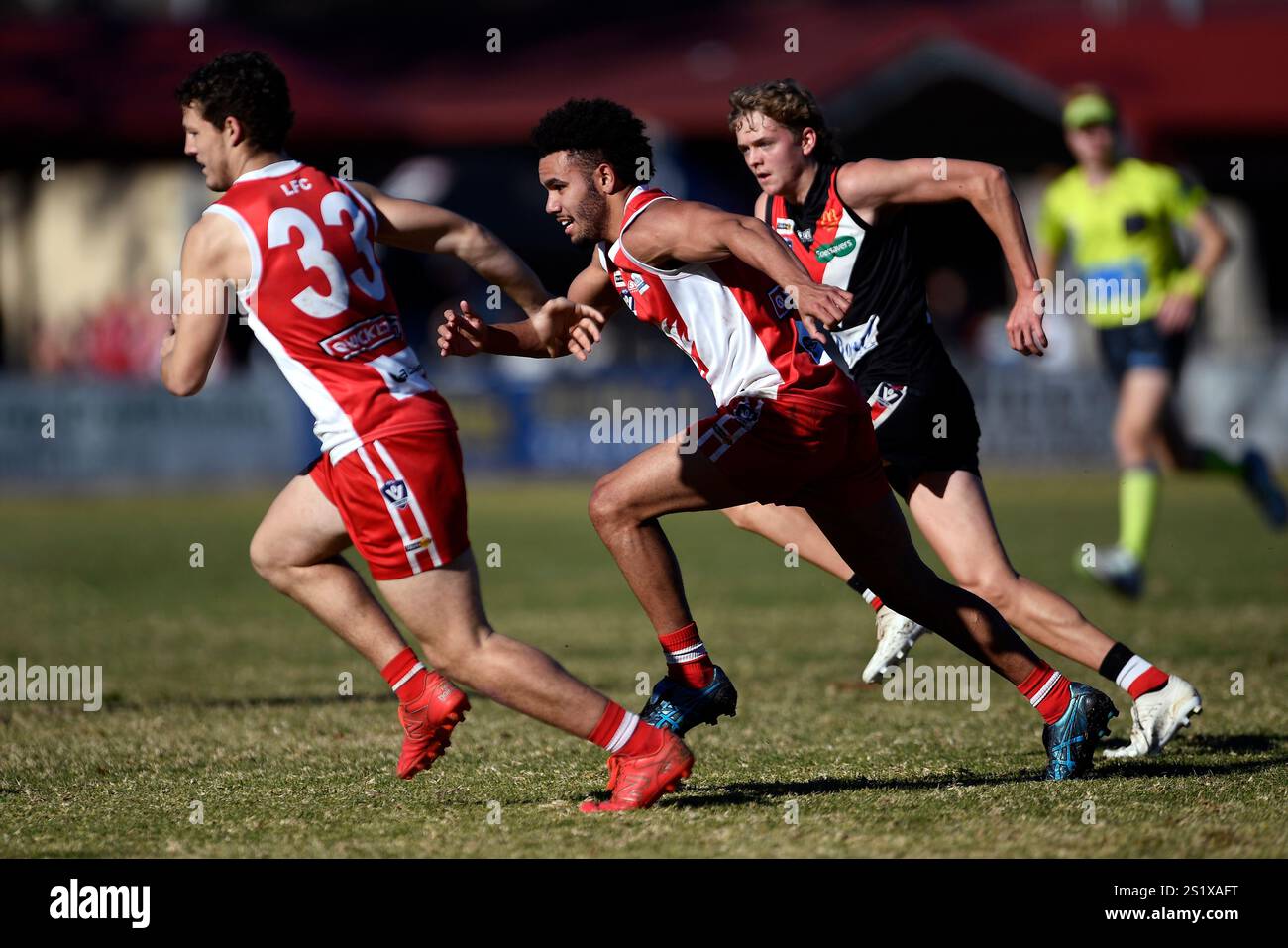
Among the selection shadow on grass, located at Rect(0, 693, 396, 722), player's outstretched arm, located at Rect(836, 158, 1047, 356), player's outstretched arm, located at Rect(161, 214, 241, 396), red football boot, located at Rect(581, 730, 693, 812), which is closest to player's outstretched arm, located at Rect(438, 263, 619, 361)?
player's outstretched arm, located at Rect(161, 214, 241, 396)

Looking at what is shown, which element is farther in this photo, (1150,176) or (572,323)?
(1150,176)

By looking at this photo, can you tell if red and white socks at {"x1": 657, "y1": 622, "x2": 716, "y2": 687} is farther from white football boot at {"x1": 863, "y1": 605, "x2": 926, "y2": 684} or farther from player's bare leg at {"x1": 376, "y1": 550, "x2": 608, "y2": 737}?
white football boot at {"x1": 863, "y1": 605, "x2": 926, "y2": 684}

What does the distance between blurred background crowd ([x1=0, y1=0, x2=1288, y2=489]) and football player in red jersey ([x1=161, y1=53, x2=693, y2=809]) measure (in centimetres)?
1627

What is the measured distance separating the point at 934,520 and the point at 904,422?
361 mm

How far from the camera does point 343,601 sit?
5.44 meters

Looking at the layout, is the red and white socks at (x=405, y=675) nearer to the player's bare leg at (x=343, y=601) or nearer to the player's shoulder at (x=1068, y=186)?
the player's bare leg at (x=343, y=601)

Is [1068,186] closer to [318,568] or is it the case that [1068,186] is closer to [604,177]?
[604,177]

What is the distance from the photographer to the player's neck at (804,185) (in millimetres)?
6043

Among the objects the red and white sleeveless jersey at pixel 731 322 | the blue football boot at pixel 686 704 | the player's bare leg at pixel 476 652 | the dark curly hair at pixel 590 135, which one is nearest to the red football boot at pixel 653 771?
the player's bare leg at pixel 476 652

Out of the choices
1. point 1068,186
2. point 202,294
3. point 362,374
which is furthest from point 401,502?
point 1068,186

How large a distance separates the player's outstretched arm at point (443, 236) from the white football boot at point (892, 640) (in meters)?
2.00

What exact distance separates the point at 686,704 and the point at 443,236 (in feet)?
5.44

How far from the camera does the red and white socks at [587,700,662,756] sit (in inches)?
201
